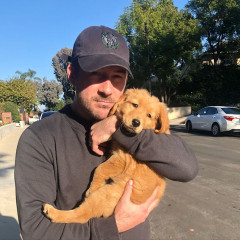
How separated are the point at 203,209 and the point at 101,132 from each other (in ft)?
12.5

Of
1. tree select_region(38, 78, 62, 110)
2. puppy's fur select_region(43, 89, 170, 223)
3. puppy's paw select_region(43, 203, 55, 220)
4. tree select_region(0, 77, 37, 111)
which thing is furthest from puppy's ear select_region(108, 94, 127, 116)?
tree select_region(38, 78, 62, 110)

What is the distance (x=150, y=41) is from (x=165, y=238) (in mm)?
25818

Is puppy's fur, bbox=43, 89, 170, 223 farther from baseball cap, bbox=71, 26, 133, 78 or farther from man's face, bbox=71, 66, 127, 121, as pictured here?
baseball cap, bbox=71, 26, 133, 78

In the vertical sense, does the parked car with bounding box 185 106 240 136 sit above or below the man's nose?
below

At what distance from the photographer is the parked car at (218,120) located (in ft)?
46.2

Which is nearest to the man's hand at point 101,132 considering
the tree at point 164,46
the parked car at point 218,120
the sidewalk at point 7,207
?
the sidewalk at point 7,207

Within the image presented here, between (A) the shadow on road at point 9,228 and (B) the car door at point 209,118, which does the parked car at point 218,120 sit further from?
(A) the shadow on road at point 9,228

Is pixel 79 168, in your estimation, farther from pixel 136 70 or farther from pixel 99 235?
pixel 136 70

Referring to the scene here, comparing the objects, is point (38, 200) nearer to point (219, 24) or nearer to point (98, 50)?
point (98, 50)

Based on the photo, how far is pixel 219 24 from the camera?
83.8 ft

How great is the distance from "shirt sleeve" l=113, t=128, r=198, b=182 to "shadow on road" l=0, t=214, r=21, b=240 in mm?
3242

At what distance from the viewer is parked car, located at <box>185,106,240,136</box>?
14.1m

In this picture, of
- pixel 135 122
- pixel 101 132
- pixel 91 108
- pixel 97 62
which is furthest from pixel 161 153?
pixel 97 62

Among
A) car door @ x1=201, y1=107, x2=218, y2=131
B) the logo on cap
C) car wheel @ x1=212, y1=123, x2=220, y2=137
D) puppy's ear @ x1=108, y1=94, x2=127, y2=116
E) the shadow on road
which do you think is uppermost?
the logo on cap
